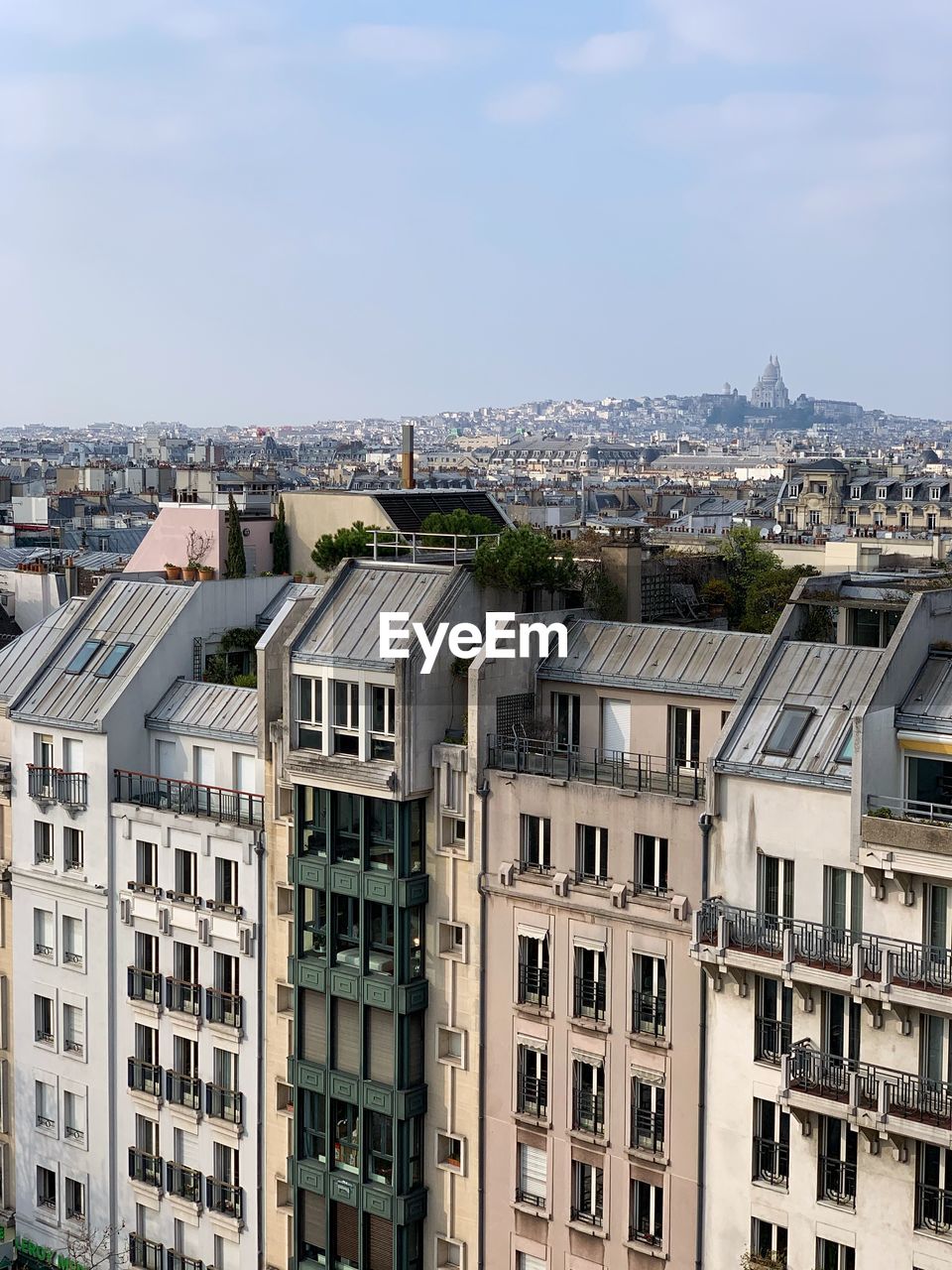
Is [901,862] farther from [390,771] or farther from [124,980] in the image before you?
[124,980]

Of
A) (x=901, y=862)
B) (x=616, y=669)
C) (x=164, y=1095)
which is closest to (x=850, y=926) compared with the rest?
(x=901, y=862)

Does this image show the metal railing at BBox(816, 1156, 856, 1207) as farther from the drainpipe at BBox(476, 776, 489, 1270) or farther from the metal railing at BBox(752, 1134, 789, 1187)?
the drainpipe at BBox(476, 776, 489, 1270)

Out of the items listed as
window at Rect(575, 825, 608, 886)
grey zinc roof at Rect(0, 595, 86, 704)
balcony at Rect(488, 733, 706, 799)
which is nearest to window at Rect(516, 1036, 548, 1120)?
window at Rect(575, 825, 608, 886)

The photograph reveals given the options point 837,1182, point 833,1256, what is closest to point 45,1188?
point 833,1256

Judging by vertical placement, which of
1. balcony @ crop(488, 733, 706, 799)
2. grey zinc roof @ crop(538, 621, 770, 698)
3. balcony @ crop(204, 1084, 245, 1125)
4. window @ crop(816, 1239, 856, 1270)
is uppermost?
grey zinc roof @ crop(538, 621, 770, 698)

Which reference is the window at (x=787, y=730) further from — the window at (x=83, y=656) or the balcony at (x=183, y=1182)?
the window at (x=83, y=656)

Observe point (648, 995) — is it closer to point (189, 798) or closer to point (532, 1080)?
point (532, 1080)
